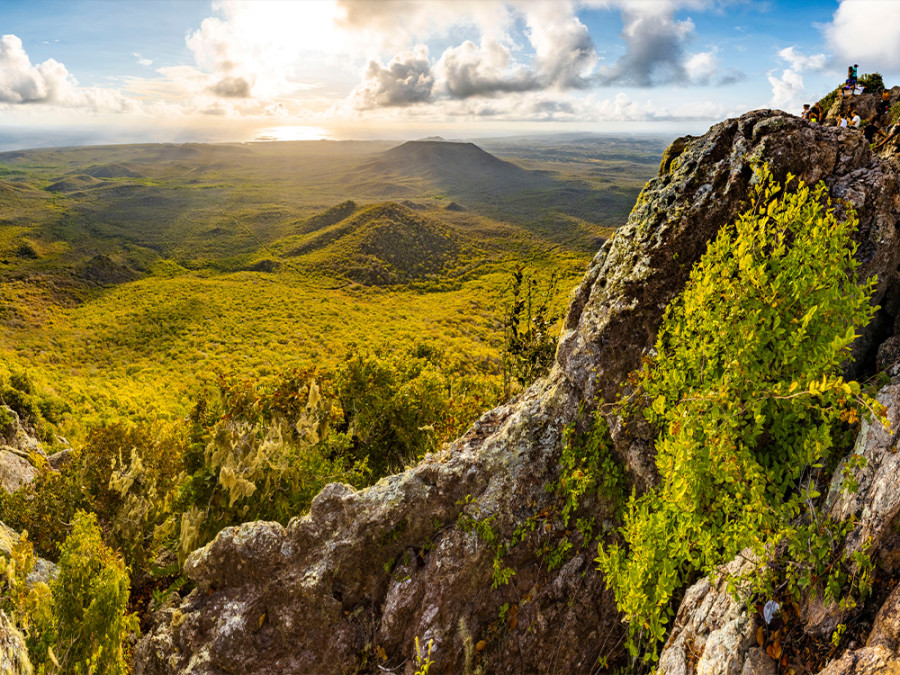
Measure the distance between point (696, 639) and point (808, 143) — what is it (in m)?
6.97

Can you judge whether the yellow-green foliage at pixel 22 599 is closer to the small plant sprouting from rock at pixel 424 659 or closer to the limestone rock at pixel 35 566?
the limestone rock at pixel 35 566

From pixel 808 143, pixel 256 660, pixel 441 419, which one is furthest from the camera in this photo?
pixel 441 419

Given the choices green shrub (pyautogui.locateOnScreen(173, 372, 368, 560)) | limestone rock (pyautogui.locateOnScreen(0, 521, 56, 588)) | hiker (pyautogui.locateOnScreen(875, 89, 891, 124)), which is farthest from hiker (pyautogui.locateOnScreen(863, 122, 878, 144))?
limestone rock (pyautogui.locateOnScreen(0, 521, 56, 588))

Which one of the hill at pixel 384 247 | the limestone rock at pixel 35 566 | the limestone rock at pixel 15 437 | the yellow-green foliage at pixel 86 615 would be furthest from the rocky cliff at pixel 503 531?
the hill at pixel 384 247

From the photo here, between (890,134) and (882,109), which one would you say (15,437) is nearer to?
(890,134)

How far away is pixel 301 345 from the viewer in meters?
69.6

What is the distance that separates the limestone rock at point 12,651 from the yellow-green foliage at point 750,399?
8815mm

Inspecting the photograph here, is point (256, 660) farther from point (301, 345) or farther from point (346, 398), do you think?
point (301, 345)

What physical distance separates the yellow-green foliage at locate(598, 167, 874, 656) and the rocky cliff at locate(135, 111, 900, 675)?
1.32 metres

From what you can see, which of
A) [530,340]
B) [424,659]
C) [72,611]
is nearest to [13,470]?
[72,611]

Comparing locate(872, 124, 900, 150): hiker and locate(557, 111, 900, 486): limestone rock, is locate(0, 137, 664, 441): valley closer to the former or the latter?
locate(557, 111, 900, 486): limestone rock

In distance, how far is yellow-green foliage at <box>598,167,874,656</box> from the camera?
4.80 m


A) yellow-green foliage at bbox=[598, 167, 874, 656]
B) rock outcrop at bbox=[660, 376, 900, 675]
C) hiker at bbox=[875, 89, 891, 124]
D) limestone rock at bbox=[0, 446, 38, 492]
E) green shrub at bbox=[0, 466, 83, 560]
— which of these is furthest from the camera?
limestone rock at bbox=[0, 446, 38, 492]

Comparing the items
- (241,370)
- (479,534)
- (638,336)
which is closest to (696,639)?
(479,534)
